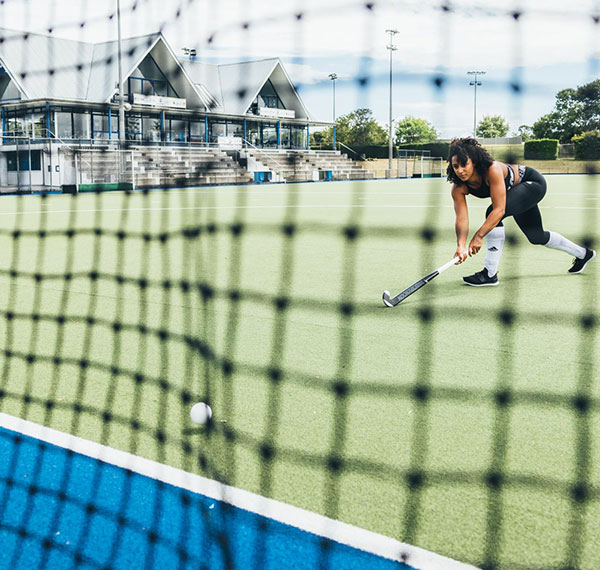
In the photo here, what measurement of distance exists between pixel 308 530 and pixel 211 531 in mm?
304

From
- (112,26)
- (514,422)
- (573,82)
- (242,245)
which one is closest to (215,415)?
(514,422)

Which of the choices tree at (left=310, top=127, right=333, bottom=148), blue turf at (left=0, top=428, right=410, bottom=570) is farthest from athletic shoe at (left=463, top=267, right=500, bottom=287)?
blue turf at (left=0, top=428, right=410, bottom=570)

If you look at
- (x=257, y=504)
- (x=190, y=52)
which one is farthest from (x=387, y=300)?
(x=257, y=504)

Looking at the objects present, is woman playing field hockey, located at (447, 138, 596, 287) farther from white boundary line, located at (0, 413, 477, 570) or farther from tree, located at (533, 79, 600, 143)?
white boundary line, located at (0, 413, 477, 570)

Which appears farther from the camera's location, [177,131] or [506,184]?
[177,131]

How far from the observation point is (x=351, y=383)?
3416 mm

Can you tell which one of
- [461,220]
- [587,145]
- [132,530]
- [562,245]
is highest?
[587,145]

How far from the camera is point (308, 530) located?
2.14 m

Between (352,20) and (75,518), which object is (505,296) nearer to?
(352,20)

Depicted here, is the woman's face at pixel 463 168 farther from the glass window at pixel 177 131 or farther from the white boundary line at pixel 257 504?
the glass window at pixel 177 131

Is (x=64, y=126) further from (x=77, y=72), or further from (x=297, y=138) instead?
(x=297, y=138)

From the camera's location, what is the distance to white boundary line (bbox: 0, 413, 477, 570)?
6.57ft

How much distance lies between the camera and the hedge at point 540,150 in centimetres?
393

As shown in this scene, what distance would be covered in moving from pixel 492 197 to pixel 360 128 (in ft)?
4.57
